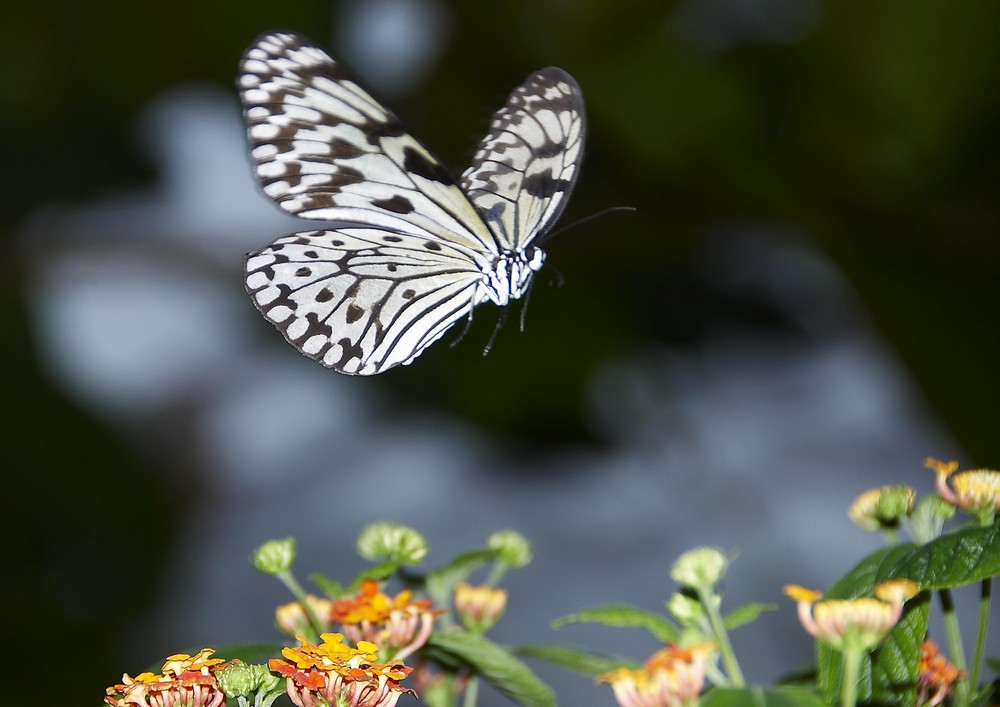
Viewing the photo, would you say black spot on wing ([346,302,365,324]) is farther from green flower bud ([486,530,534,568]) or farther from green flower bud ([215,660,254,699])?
green flower bud ([215,660,254,699])

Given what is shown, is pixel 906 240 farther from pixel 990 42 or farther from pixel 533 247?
pixel 533 247

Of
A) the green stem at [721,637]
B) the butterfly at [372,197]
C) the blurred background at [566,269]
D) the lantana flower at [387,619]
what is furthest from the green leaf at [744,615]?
the blurred background at [566,269]

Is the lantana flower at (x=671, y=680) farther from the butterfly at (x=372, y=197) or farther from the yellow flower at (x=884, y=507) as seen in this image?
the butterfly at (x=372, y=197)

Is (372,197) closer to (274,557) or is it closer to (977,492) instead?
(274,557)

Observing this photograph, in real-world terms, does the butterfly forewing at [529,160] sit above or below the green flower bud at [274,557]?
above

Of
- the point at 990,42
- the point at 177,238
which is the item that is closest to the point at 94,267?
the point at 177,238

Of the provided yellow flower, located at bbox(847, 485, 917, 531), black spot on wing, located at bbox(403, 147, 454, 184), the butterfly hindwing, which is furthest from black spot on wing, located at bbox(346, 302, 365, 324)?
yellow flower, located at bbox(847, 485, 917, 531)
